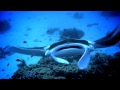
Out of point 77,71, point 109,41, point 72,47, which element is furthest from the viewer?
point 109,41

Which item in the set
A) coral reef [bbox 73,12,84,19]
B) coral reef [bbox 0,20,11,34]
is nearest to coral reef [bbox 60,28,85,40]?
coral reef [bbox 73,12,84,19]

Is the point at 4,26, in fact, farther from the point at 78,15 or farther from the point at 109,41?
the point at 109,41

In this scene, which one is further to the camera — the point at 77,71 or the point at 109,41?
the point at 109,41

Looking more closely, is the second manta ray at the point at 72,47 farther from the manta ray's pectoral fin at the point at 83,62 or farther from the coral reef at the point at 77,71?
the coral reef at the point at 77,71

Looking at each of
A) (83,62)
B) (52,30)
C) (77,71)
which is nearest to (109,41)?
(83,62)

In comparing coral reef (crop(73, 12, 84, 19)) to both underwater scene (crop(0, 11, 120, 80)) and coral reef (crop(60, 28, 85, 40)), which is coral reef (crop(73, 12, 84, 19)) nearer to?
underwater scene (crop(0, 11, 120, 80))

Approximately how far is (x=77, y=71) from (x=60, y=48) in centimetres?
97

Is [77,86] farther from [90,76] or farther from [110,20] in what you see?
[110,20]

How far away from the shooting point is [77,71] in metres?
3.57

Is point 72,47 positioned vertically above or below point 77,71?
above

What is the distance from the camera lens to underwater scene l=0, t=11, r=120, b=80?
144 inches

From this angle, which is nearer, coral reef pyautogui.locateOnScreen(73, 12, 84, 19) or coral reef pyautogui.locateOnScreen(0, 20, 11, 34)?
coral reef pyautogui.locateOnScreen(0, 20, 11, 34)
